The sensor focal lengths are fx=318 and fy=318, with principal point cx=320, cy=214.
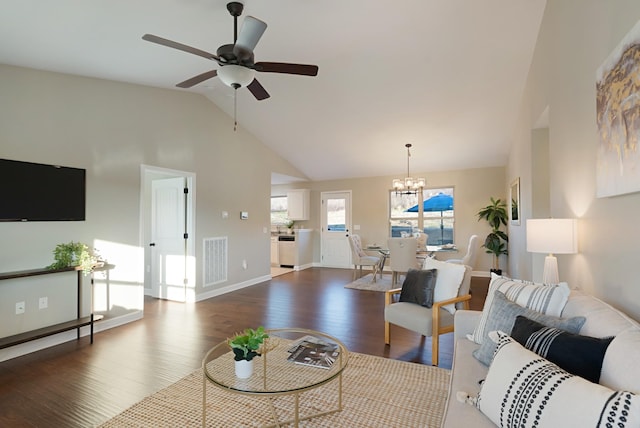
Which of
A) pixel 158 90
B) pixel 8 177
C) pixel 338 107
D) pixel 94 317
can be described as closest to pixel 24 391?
pixel 94 317

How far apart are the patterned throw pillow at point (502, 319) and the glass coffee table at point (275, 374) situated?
2.56 ft

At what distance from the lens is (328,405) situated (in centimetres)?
217

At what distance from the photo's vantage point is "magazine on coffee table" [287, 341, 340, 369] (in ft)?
6.34

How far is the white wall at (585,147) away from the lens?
5.45 ft

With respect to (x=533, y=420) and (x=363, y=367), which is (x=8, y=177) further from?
(x=533, y=420)

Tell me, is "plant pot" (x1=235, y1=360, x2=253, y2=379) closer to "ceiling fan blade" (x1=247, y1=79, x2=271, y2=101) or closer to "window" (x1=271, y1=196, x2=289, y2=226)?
"ceiling fan blade" (x1=247, y1=79, x2=271, y2=101)

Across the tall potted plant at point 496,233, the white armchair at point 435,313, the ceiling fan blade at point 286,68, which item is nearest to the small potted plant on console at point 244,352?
the white armchair at point 435,313

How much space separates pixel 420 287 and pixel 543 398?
2.10m

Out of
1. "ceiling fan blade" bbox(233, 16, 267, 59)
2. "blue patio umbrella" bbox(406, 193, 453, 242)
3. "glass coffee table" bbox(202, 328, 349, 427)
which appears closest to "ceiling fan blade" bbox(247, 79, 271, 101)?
"ceiling fan blade" bbox(233, 16, 267, 59)

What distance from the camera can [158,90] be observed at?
444cm

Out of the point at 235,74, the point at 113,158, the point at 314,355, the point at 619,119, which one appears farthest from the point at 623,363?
the point at 113,158

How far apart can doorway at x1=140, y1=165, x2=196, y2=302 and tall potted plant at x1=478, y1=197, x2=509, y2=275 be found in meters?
5.82

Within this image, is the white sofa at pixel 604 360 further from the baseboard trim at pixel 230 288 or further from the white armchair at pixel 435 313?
the baseboard trim at pixel 230 288

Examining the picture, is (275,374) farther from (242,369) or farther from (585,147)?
(585,147)
